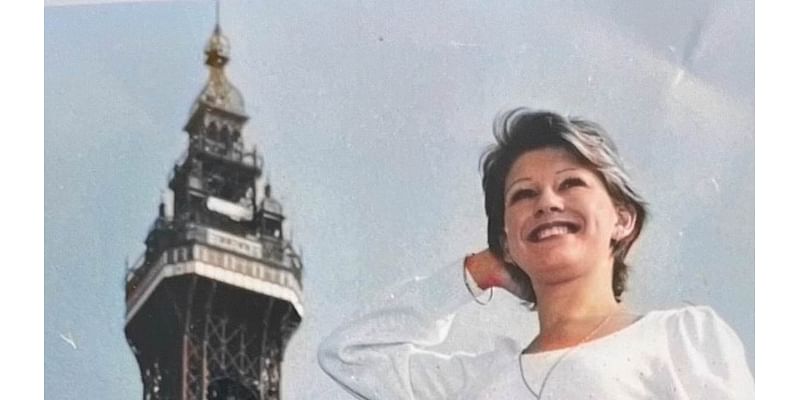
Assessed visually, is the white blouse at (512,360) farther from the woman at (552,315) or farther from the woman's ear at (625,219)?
the woman's ear at (625,219)

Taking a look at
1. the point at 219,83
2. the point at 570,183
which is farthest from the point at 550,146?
the point at 219,83

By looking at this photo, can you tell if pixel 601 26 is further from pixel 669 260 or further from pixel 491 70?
pixel 669 260

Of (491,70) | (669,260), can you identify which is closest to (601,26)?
(491,70)

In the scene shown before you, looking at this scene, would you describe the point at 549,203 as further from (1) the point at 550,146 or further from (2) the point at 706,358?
(2) the point at 706,358

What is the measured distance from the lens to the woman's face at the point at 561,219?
6.30 ft

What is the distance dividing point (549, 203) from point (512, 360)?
0.91 feet

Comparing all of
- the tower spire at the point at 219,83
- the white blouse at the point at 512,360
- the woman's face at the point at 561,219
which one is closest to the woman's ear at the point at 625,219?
the woman's face at the point at 561,219

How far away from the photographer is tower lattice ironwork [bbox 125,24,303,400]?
2.04 meters

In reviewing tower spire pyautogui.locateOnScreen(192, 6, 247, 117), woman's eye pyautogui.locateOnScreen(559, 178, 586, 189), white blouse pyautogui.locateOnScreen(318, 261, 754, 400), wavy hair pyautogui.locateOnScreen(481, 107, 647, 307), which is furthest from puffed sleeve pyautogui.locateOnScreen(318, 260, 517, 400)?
tower spire pyautogui.locateOnScreen(192, 6, 247, 117)

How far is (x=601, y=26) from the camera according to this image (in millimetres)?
1962

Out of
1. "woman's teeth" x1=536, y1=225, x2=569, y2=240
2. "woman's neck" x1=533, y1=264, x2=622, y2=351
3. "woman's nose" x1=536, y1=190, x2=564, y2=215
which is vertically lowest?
"woman's neck" x1=533, y1=264, x2=622, y2=351

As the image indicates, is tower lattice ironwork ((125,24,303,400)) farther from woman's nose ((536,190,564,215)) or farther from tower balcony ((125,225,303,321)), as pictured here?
woman's nose ((536,190,564,215))

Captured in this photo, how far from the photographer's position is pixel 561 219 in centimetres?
192

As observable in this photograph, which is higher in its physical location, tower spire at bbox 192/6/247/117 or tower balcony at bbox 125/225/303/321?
tower spire at bbox 192/6/247/117
